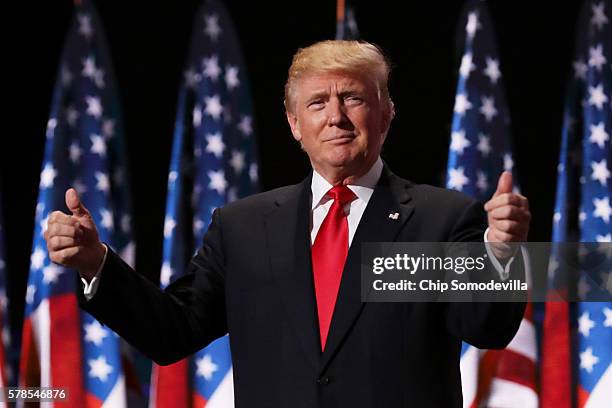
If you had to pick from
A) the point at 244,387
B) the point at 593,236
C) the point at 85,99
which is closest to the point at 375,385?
the point at 244,387

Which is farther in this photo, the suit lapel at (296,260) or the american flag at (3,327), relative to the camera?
the american flag at (3,327)

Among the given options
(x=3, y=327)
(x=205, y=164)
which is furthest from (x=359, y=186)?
(x=3, y=327)

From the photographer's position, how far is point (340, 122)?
1.78m

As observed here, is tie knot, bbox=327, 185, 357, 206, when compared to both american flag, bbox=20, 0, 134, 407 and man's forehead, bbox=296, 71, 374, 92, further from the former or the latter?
american flag, bbox=20, 0, 134, 407

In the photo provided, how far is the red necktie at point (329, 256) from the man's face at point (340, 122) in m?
0.06

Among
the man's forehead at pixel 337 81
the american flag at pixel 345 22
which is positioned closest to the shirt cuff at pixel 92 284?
the man's forehead at pixel 337 81

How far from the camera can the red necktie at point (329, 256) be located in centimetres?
166

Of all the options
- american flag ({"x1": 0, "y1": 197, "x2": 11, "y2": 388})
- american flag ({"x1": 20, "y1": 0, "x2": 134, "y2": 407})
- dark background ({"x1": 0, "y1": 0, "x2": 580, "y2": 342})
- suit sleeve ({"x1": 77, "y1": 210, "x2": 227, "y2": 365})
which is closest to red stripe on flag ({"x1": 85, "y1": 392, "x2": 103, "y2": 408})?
american flag ({"x1": 20, "y1": 0, "x2": 134, "y2": 407})

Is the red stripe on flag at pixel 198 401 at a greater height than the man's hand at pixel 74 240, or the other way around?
the man's hand at pixel 74 240

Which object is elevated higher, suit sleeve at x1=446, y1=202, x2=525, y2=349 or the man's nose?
the man's nose

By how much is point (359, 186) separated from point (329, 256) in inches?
7.6

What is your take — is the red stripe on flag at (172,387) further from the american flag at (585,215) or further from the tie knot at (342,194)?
the tie knot at (342,194)

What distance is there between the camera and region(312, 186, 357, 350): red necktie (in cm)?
166

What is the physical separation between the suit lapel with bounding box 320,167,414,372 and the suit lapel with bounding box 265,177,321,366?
0.14 ft
